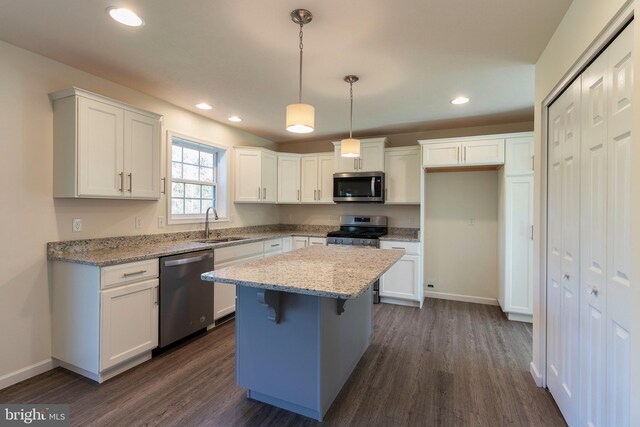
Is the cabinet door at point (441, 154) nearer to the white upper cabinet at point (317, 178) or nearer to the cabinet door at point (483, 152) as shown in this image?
the cabinet door at point (483, 152)

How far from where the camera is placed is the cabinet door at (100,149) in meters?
2.29

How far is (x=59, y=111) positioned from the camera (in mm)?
2338

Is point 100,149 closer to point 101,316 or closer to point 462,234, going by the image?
point 101,316

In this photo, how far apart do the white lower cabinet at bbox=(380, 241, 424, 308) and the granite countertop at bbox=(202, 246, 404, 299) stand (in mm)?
1522

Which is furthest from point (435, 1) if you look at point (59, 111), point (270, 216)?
point (270, 216)

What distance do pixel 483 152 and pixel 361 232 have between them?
188 centimetres

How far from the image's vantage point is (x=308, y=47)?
214cm

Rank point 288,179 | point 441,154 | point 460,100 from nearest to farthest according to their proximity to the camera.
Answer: point 460,100, point 441,154, point 288,179

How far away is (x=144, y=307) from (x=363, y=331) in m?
1.83

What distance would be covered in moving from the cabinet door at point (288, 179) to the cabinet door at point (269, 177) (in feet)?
0.25

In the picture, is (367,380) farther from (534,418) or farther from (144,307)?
(144,307)

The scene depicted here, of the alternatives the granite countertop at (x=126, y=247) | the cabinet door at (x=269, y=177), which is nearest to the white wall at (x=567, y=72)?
the granite countertop at (x=126, y=247)

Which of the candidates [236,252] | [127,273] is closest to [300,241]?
[236,252]

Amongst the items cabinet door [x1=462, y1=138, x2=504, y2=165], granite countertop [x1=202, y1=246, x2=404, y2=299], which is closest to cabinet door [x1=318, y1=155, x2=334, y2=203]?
cabinet door [x1=462, y1=138, x2=504, y2=165]
